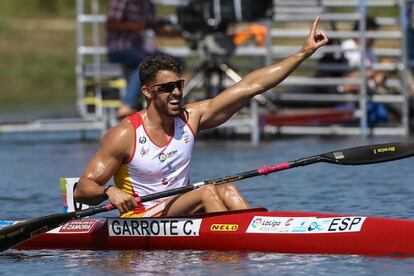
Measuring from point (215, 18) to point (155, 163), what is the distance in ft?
27.2

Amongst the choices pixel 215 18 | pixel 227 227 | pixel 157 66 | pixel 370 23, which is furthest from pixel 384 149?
pixel 370 23

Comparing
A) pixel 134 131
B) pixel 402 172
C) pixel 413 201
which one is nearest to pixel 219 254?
pixel 134 131

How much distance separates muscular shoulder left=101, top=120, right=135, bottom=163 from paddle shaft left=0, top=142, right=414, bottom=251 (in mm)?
391

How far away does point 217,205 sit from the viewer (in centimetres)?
984

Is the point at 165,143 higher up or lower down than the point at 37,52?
higher up

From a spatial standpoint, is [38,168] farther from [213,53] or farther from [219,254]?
[219,254]

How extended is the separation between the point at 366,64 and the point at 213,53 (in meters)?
2.23

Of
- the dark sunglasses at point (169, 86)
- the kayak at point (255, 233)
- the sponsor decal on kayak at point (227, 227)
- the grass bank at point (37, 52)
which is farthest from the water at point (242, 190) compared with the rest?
the grass bank at point (37, 52)

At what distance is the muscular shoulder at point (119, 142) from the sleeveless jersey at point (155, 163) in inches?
2.0

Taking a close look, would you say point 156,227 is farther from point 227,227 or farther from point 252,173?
point 252,173

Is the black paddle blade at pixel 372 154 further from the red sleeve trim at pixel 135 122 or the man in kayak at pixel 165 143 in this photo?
the red sleeve trim at pixel 135 122

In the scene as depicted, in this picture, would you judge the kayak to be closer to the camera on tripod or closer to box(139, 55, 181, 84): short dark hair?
box(139, 55, 181, 84): short dark hair

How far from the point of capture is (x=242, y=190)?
14.1m

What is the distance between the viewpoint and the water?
9.25 metres
